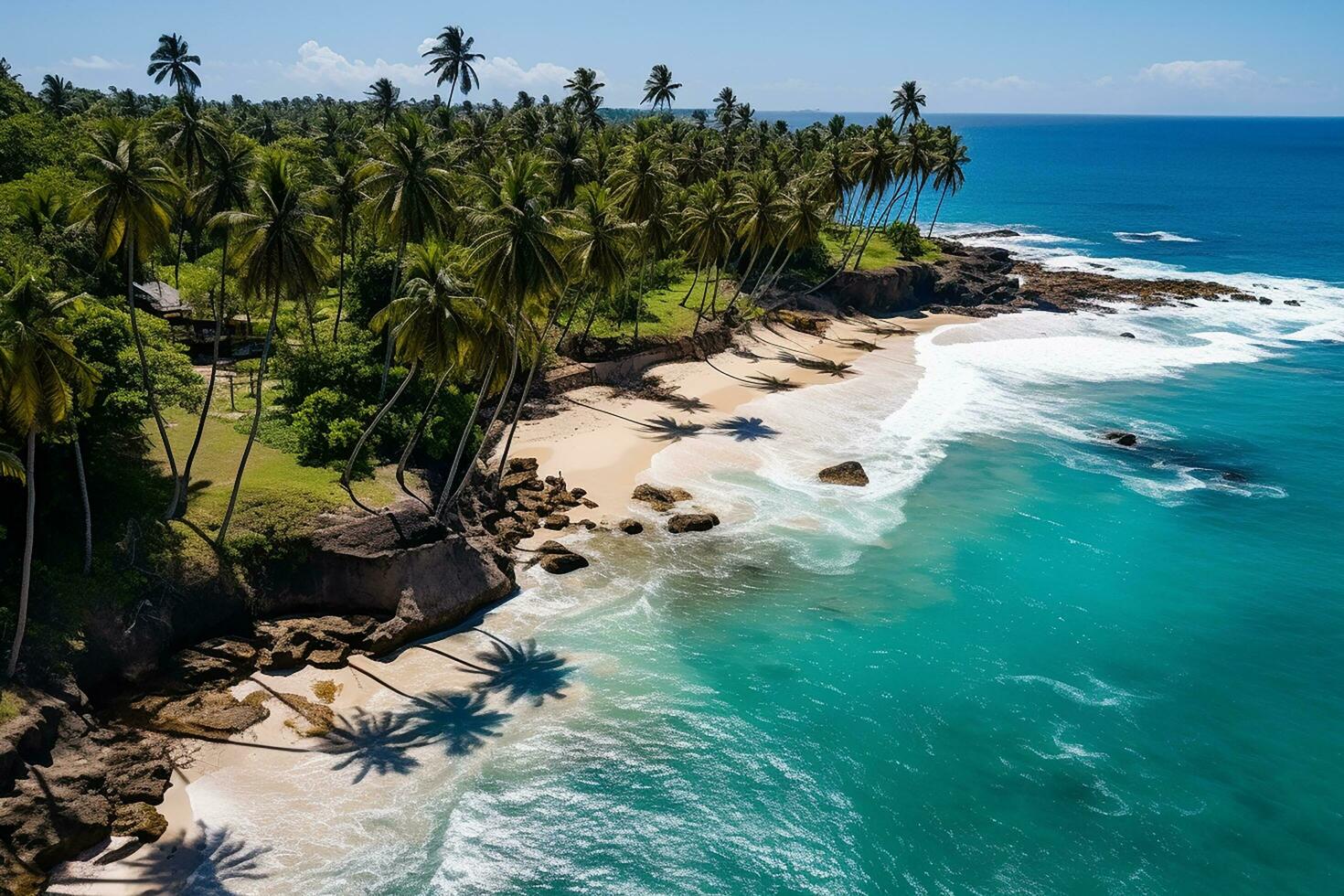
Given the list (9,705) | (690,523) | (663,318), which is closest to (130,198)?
(9,705)

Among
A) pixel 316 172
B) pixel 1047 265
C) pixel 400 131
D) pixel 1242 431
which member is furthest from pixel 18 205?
pixel 1047 265

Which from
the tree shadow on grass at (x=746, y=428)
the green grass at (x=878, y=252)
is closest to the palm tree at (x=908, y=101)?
the green grass at (x=878, y=252)

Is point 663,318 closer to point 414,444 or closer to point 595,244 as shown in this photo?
point 595,244

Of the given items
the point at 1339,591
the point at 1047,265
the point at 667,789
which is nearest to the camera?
the point at 667,789

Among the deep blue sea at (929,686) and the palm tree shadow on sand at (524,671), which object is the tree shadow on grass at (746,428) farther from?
the palm tree shadow on sand at (524,671)

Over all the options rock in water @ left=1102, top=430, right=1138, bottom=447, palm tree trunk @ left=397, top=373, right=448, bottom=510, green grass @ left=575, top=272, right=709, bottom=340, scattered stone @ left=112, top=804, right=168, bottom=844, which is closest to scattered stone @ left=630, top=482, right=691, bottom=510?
palm tree trunk @ left=397, top=373, right=448, bottom=510

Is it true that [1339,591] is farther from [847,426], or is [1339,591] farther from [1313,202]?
[1313,202]
